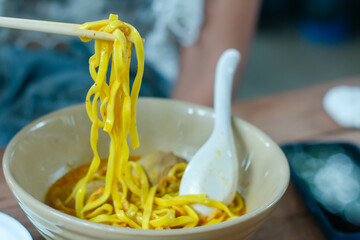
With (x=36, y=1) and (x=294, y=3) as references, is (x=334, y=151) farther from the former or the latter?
(x=294, y=3)

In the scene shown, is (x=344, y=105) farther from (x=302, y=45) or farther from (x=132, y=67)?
(x=302, y=45)

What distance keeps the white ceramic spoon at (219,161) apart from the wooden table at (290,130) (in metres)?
0.09

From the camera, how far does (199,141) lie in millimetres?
728

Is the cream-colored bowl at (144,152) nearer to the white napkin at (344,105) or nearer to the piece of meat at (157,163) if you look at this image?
the piece of meat at (157,163)

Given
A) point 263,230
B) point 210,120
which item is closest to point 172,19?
point 210,120

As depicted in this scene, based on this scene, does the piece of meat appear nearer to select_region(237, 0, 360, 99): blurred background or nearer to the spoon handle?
the spoon handle

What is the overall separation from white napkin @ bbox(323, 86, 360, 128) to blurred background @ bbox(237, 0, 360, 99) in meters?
1.51

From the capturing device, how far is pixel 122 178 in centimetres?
62

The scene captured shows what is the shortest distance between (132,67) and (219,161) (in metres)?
0.53

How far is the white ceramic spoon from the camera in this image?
24.0 inches

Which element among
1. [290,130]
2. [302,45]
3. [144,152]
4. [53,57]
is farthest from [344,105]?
[302,45]

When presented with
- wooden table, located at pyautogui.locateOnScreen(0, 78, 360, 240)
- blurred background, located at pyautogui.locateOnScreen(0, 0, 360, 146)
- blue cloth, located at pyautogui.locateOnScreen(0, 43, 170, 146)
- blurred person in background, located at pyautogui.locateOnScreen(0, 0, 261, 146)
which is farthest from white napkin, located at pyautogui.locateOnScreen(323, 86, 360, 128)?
blue cloth, located at pyautogui.locateOnScreen(0, 43, 170, 146)

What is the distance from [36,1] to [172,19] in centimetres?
40

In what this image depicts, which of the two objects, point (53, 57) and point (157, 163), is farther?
point (53, 57)
